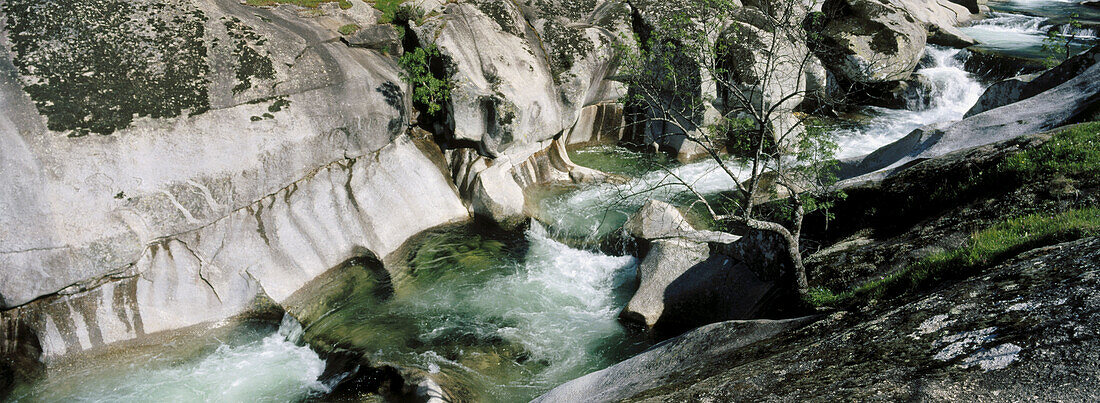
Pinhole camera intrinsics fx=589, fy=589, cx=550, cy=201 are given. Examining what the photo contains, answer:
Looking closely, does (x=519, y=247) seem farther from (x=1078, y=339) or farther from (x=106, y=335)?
(x=1078, y=339)

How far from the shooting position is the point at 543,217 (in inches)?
803

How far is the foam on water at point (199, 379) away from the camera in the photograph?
1301cm

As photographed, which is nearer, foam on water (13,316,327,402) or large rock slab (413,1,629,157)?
foam on water (13,316,327,402)

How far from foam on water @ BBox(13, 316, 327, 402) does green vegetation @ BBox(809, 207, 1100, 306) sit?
1138cm

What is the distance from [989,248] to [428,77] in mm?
15833

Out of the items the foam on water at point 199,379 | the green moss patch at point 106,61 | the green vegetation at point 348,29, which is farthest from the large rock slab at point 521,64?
the foam on water at point 199,379

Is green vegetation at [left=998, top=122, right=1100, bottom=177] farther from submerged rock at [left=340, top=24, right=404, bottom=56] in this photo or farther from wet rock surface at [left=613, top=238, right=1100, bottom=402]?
submerged rock at [left=340, top=24, right=404, bottom=56]

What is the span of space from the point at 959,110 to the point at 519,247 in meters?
23.9

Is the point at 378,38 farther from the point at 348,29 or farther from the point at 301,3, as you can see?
the point at 301,3

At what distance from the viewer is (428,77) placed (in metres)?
19.5

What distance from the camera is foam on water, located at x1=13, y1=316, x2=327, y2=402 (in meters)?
13.0

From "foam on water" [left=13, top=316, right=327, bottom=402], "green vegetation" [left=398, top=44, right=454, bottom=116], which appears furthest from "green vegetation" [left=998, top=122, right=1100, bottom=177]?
"green vegetation" [left=398, top=44, right=454, bottom=116]

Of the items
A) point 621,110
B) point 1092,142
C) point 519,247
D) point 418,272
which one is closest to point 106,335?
point 418,272

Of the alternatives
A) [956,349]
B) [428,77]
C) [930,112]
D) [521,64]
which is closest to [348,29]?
[428,77]
